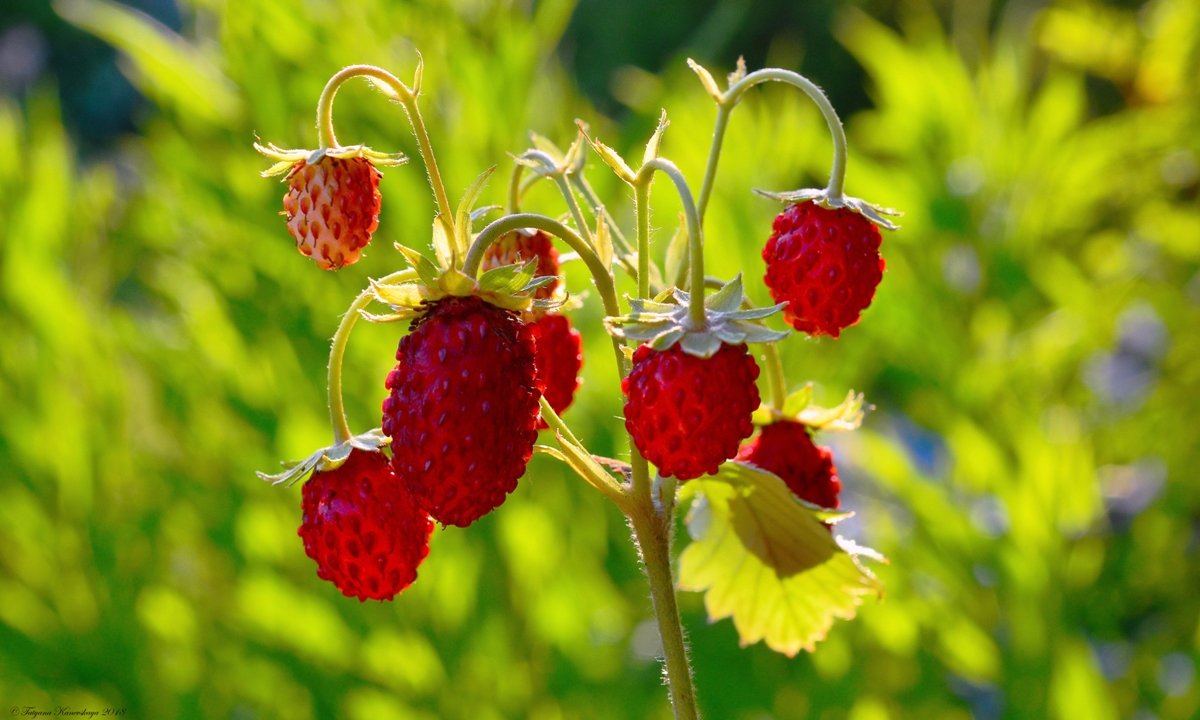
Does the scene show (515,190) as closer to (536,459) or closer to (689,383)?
(689,383)

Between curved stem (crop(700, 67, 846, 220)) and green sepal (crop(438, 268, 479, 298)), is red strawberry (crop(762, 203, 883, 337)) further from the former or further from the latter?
green sepal (crop(438, 268, 479, 298))

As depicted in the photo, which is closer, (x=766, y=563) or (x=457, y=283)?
(x=457, y=283)

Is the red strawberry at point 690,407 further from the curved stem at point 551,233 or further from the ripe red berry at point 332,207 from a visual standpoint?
the ripe red berry at point 332,207

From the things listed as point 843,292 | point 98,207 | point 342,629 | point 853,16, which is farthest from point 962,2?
point 843,292

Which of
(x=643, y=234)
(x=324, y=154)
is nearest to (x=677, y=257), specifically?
(x=643, y=234)

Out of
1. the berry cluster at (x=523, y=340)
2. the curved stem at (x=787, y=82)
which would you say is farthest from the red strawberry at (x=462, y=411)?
the curved stem at (x=787, y=82)

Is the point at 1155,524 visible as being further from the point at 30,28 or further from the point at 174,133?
the point at 30,28
